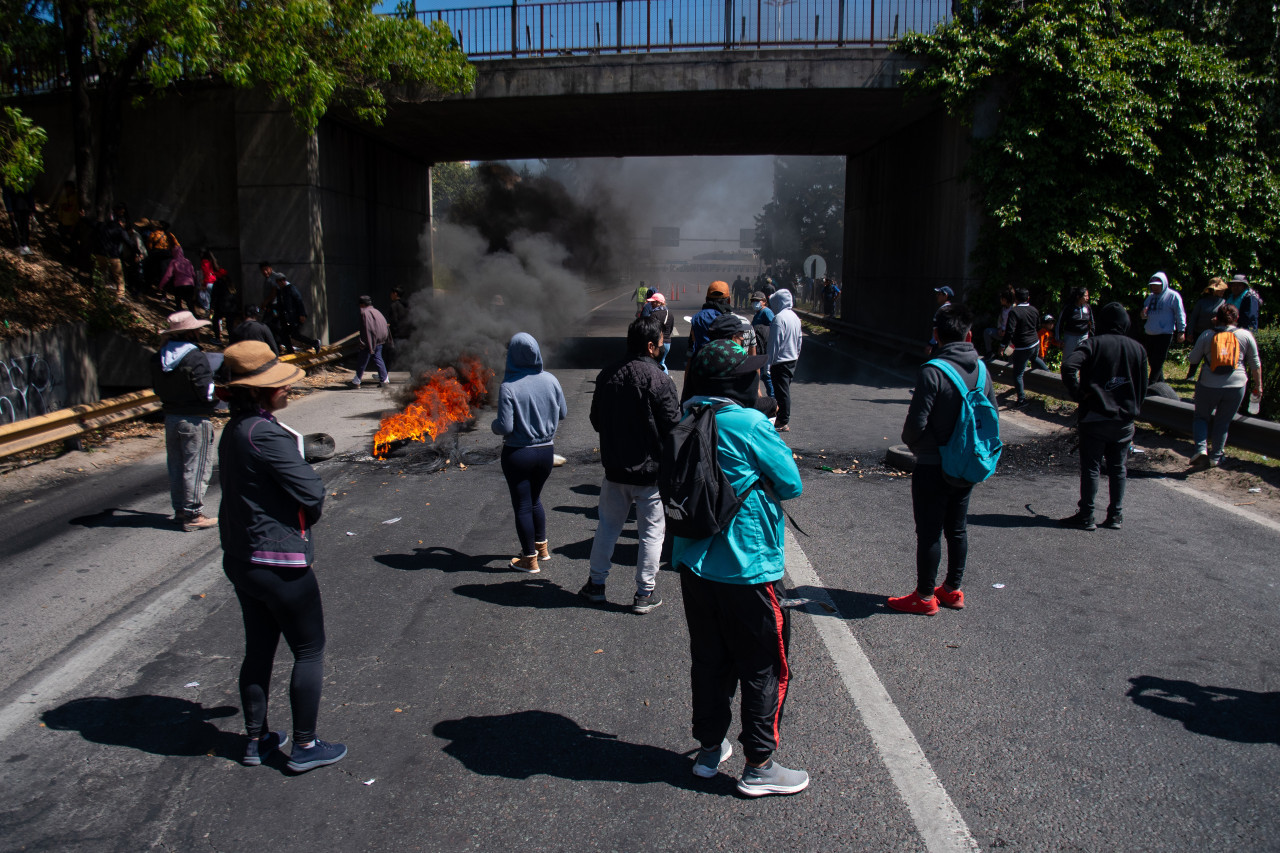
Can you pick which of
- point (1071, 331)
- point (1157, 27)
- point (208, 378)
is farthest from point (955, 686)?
point (1157, 27)

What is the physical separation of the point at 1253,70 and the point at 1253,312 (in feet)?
27.3

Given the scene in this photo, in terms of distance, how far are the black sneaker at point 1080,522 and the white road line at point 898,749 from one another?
8.96 feet

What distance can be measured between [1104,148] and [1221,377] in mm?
8388

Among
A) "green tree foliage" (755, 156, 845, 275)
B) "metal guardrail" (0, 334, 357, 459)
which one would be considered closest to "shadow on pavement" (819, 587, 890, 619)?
"metal guardrail" (0, 334, 357, 459)

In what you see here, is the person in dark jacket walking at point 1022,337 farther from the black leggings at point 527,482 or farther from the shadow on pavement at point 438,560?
the shadow on pavement at point 438,560

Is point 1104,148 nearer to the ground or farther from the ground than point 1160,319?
farther from the ground

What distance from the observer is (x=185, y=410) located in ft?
22.2

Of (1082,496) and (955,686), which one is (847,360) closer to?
(1082,496)

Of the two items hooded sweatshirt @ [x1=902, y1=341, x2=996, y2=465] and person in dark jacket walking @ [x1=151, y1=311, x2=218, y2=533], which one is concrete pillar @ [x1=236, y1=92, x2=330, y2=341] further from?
hooded sweatshirt @ [x1=902, y1=341, x2=996, y2=465]

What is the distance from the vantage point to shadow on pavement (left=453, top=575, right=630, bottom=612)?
508 centimetres

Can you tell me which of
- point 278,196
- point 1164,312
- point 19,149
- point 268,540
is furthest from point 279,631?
point 278,196

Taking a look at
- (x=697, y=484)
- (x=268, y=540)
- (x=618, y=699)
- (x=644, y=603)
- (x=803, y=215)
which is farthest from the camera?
(x=803, y=215)

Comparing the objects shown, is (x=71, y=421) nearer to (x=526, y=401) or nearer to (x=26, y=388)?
(x=26, y=388)

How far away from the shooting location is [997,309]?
15898 millimetres
